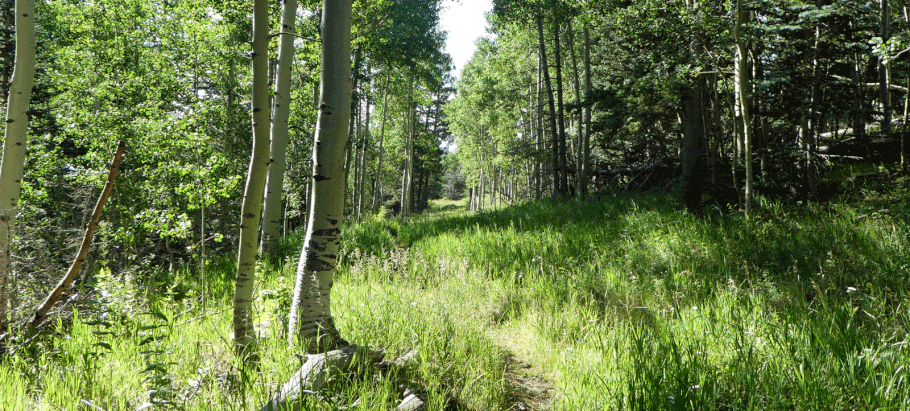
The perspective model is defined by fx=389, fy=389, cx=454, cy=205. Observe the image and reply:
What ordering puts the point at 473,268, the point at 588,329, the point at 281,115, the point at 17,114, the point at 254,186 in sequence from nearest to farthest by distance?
the point at 254,186 → the point at 588,329 → the point at 17,114 → the point at 281,115 → the point at 473,268

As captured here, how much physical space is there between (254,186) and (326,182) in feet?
2.11

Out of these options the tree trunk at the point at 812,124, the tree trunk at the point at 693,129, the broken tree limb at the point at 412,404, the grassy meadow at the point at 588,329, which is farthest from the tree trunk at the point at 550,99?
the broken tree limb at the point at 412,404

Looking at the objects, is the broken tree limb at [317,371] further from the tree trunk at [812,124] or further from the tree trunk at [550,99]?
the tree trunk at [550,99]

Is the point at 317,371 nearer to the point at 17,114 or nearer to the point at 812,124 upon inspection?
the point at 17,114

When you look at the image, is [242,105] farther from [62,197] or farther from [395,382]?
[395,382]

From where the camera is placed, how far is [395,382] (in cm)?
254

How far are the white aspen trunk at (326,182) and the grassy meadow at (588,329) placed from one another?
0.89 ft

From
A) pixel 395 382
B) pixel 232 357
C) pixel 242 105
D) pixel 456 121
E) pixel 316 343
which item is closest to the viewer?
pixel 395 382

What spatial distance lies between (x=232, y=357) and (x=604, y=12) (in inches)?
319

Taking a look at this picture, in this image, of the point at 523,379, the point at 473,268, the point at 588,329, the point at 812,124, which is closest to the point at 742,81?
the point at 812,124

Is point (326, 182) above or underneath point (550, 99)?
underneath

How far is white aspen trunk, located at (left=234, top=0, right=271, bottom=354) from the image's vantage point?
9.70ft

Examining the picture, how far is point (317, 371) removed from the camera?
2363 mm

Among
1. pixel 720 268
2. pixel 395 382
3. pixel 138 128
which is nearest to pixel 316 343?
pixel 395 382
